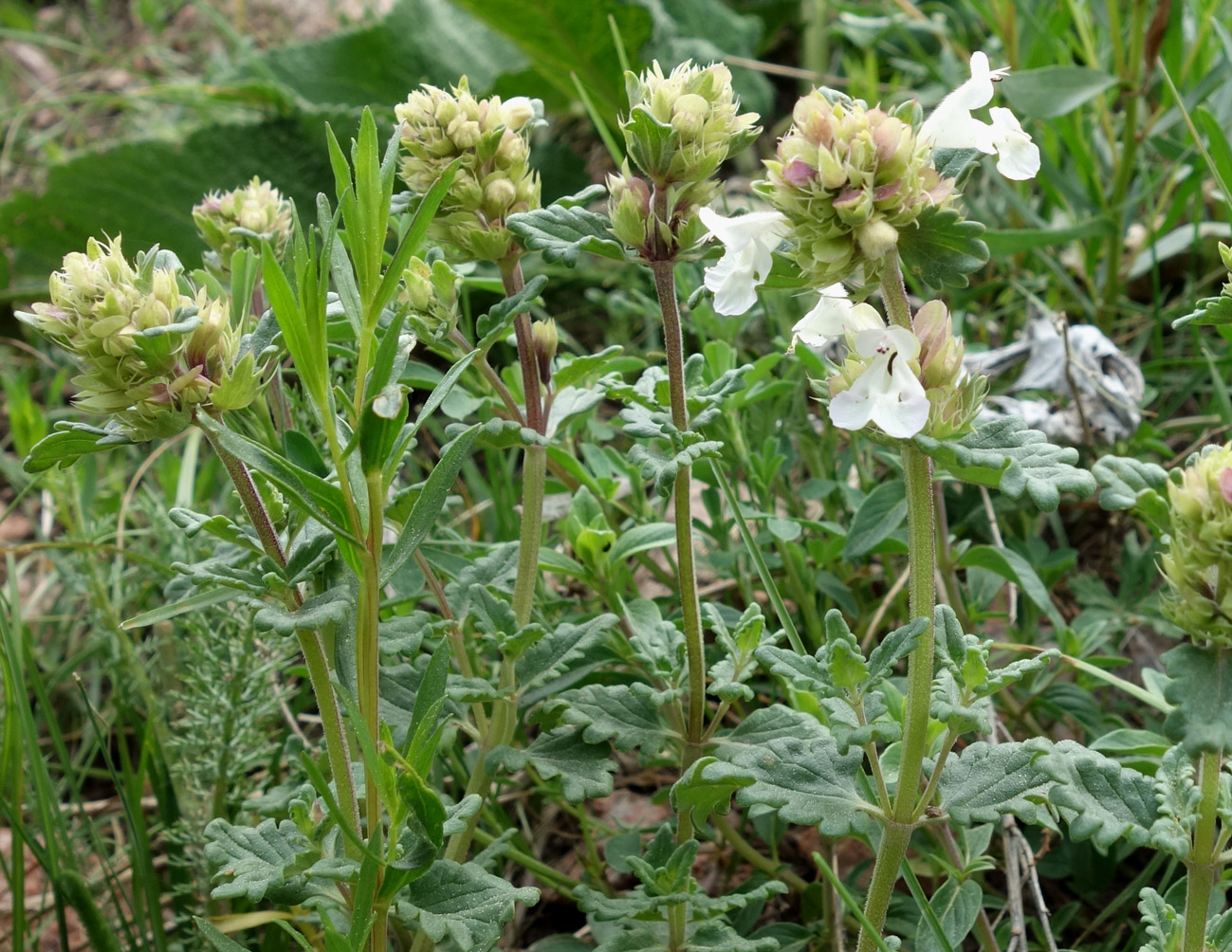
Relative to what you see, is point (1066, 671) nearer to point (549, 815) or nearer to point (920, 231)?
point (549, 815)

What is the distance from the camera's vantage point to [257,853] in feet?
3.52

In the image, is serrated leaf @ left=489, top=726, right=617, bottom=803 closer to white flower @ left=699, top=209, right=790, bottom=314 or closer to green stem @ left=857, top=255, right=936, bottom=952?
green stem @ left=857, top=255, right=936, bottom=952

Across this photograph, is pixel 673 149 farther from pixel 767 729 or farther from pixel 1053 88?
pixel 1053 88

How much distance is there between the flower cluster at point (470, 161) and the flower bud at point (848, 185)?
379 mm

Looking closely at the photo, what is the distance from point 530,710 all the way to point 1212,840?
0.72 m

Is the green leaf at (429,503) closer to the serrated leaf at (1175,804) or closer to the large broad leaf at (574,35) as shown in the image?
the serrated leaf at (1175,804)

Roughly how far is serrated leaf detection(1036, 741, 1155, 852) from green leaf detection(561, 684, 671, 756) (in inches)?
15.7

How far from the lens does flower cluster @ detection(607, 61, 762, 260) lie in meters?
1.02

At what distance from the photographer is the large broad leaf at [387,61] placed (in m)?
3.17

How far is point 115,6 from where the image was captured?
188 inches

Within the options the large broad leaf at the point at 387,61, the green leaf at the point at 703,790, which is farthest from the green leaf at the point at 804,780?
the large broad leaf at the point at 387,61

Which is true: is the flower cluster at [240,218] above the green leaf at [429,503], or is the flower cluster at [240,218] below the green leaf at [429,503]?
above

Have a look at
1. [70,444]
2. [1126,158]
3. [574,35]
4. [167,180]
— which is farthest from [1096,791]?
[167,180]

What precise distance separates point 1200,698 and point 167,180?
9.63 feet
